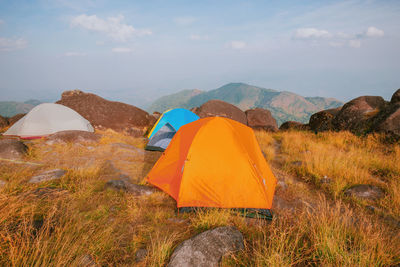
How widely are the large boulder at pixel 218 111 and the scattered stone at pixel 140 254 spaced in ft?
48.9

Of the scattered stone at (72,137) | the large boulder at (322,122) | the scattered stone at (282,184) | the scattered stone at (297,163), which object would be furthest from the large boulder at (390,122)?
the scattered stone at (72,137)

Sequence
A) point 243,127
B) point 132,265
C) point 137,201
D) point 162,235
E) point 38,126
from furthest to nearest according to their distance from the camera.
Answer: point 38,126 < point 243,127 < point 137,201 < point 162,235 < point 132,265

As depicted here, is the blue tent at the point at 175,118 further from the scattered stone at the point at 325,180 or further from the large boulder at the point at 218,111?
the scattered stone at the point at 325,180

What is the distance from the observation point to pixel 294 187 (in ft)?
18.9

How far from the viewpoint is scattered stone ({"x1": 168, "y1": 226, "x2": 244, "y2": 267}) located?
256 cm

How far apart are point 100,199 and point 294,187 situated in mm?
5414

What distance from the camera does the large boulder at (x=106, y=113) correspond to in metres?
13.9

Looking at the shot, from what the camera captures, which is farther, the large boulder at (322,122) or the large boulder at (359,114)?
the large boulder at (322,122)

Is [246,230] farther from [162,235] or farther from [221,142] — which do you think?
[221,142]

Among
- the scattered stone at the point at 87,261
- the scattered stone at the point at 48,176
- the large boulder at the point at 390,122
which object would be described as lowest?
the large boulder at the point at 390,122

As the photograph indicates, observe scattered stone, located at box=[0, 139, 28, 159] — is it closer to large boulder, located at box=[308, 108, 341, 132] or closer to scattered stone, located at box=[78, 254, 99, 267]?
scattered stone, located at box=[78, 254, 99, 267]

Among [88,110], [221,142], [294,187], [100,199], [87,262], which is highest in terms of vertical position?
[88,110]

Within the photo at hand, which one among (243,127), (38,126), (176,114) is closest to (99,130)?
(38,126)

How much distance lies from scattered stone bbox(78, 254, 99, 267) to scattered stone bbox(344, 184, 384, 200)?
6136 millimetres
